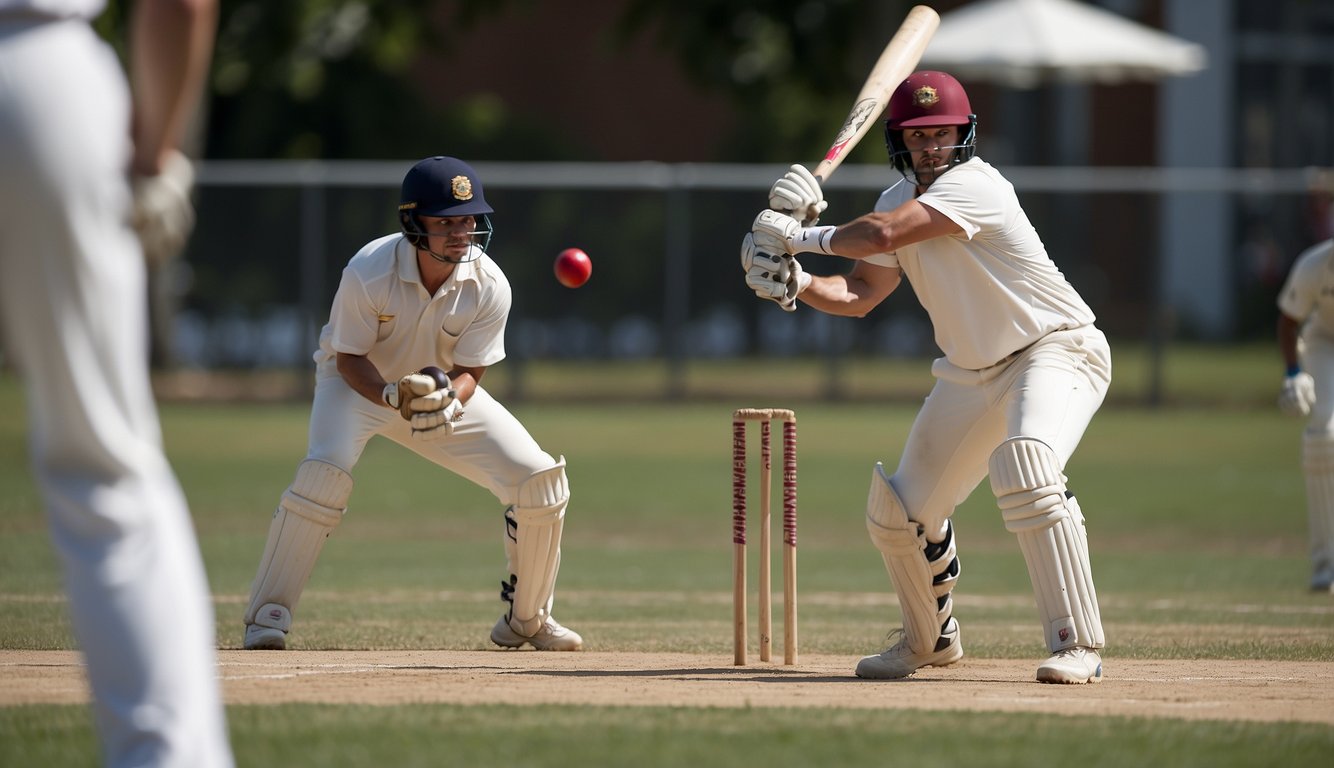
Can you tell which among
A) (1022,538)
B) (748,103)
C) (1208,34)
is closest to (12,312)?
(1022,538)

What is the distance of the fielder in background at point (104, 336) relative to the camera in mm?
3260

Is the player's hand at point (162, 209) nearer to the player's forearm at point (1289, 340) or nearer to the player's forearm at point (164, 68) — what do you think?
the player's forearm at point (164, 68)

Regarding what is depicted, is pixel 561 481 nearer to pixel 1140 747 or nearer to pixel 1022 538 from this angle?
pixel 1022 538

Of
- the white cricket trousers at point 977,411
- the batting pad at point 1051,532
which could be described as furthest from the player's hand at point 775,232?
the batting pad at point 1051,532

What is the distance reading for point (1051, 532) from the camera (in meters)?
5.57

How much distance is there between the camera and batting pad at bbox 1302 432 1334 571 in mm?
9336

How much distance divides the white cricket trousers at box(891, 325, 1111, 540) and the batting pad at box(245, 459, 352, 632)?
2.12 metres

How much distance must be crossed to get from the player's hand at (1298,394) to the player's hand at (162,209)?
7.31 metres

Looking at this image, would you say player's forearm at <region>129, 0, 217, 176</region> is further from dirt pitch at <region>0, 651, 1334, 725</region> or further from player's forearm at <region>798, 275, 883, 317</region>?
player's forearm at <region>798, 275, 883, 317</region>

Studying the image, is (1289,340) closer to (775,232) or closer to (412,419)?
(775,232)

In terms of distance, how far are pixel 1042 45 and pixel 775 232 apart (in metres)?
12.8

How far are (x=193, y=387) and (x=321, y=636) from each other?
13516mm

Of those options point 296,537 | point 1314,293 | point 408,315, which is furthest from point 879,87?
point 1314,293

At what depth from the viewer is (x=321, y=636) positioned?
699 centimetres
